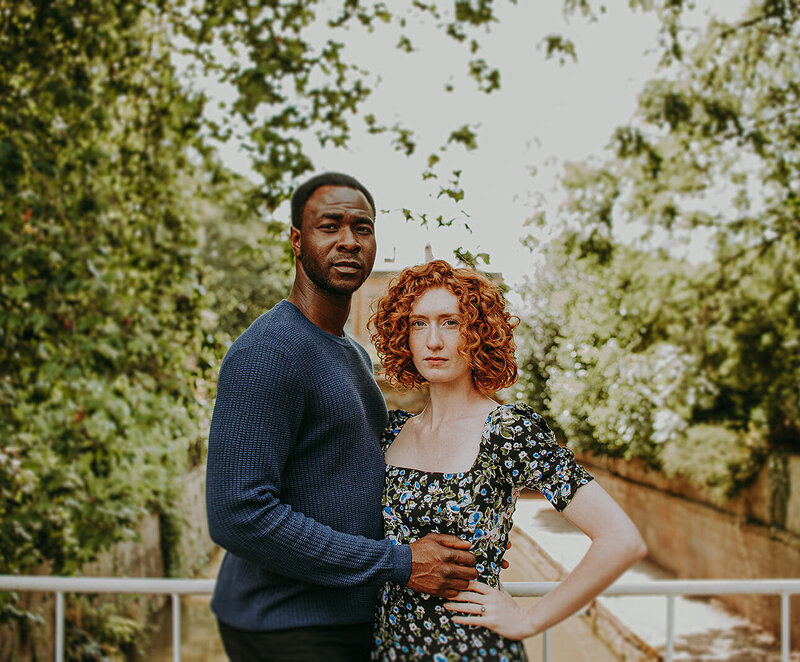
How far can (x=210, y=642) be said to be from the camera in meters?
7.61

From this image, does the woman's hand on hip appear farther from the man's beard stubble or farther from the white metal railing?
the man's beard stubble

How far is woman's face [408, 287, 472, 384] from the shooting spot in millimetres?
1309

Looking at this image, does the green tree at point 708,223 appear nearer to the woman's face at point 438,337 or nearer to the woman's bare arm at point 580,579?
the woman's face at point 438,337

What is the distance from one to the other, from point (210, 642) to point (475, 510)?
7546 mm

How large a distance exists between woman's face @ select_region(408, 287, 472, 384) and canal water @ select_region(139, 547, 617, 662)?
18.0ft

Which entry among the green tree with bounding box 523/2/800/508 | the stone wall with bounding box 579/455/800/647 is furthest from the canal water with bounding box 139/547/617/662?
Answer: the green tree with bounding box 523/2/800/508

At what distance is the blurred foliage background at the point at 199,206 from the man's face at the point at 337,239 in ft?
1.14

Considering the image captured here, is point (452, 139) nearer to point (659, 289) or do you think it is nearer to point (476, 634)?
point (476, 634)

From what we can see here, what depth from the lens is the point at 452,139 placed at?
3.42m

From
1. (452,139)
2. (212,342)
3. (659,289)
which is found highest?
(452,139)

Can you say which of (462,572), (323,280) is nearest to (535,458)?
(462,572)

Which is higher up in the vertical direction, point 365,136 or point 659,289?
point 365,136

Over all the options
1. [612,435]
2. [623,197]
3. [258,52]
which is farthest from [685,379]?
[258,52]

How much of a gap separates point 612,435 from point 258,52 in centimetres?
276
